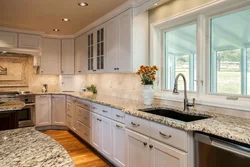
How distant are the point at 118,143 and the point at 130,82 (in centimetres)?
119

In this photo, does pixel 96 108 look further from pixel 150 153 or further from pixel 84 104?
pixel 150 153

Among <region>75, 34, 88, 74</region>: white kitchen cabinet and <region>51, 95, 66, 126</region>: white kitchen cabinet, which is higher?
<region>75, 34, 88, 74</region>: white kitchen cabinet

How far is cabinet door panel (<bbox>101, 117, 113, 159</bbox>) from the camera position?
2.78m

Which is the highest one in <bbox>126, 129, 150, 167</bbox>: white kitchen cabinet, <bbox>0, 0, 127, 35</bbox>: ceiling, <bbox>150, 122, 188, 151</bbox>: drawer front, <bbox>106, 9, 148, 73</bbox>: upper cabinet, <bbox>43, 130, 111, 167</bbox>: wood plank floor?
<bbox>0, 0, 127, 35</bbox>: ceiling

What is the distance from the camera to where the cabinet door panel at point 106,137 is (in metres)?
2.78

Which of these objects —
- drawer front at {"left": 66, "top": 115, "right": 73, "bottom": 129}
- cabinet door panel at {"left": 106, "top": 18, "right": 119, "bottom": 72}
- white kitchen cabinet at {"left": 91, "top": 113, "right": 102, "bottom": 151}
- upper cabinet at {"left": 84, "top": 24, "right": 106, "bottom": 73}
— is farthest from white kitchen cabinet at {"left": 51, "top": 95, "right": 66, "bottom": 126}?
cabinet door panel at {"left": 106, "top": 18, "right": 119, "bottom": 72}

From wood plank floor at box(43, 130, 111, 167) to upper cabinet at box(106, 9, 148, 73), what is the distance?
149 cm

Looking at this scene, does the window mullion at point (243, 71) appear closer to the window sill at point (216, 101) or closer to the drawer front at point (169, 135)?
the window sill at point (216, 101)

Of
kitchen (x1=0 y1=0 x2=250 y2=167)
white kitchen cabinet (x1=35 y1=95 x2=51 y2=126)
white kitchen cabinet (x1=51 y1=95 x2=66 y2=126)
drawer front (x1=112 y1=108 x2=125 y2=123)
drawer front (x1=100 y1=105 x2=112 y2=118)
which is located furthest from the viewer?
white kitchen cabinet (x1=51 y1=95 x2=66 y2=126)

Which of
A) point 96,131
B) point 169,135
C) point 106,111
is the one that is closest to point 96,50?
point 106,111

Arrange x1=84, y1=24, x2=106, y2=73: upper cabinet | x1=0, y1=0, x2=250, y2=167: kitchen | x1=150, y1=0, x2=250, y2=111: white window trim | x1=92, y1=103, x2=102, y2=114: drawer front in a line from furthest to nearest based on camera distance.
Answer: x1=84, y1=24, x2=106, y2=73: upper cabinet
x1=92, y1=103, x2=102, y2=114: drawer front
x1=150, y1=0, x2=250, y2=111: white window trim
x1=0, y1=0, x2=250, y2=167: kitchen

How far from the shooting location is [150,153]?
193cm

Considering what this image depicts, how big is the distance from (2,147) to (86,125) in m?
2.57

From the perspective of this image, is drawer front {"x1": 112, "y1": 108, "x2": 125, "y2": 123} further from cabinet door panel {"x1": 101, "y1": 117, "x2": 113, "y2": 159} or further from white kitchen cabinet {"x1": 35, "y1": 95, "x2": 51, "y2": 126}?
white kitchen cabinet {"x1": 35, "y1": 95, "x2": 51, "y2": 126}
